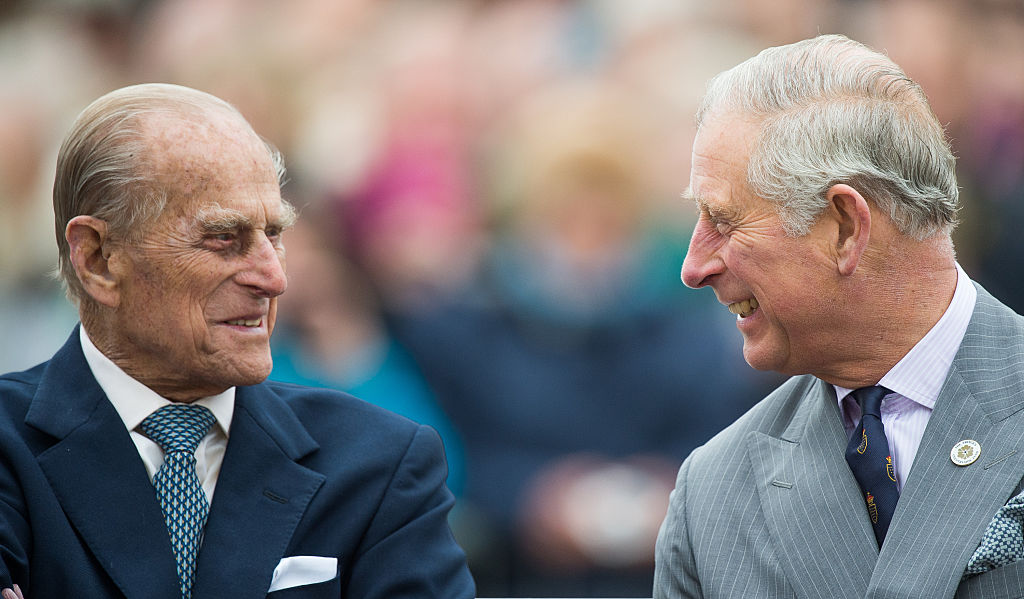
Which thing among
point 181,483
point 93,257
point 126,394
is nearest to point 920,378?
point 181,483

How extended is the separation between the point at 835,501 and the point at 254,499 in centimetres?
136

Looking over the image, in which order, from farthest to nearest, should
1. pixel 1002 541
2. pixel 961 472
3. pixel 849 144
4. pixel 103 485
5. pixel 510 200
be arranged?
1. pixel 510 200
2. pixel 103 485
3. pixel 849 144
4. pixel 961 472
5. pixel 1002 541

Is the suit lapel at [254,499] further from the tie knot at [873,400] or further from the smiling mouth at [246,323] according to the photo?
the tie knot at [873,400]

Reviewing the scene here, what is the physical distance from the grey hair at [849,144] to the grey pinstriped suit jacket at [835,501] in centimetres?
32

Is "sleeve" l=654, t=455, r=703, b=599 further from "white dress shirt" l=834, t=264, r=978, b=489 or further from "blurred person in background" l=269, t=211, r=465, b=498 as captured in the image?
"blurred person in background" l=269, t=211, r=465, b=498

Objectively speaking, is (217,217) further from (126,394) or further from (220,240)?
(126,394)

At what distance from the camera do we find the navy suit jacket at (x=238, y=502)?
2.96 m

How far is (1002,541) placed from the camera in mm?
2703

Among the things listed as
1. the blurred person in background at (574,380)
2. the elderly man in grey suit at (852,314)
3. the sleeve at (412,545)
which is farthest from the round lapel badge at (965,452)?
the blurred person in background at (574,380)

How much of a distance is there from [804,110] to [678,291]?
2.99 metres

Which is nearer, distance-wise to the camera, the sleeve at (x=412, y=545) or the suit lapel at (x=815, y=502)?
the suit lapel at (x=815, y=502)

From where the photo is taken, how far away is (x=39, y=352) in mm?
6039

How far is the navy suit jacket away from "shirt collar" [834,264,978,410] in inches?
44.8

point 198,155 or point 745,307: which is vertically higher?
point 198,155
